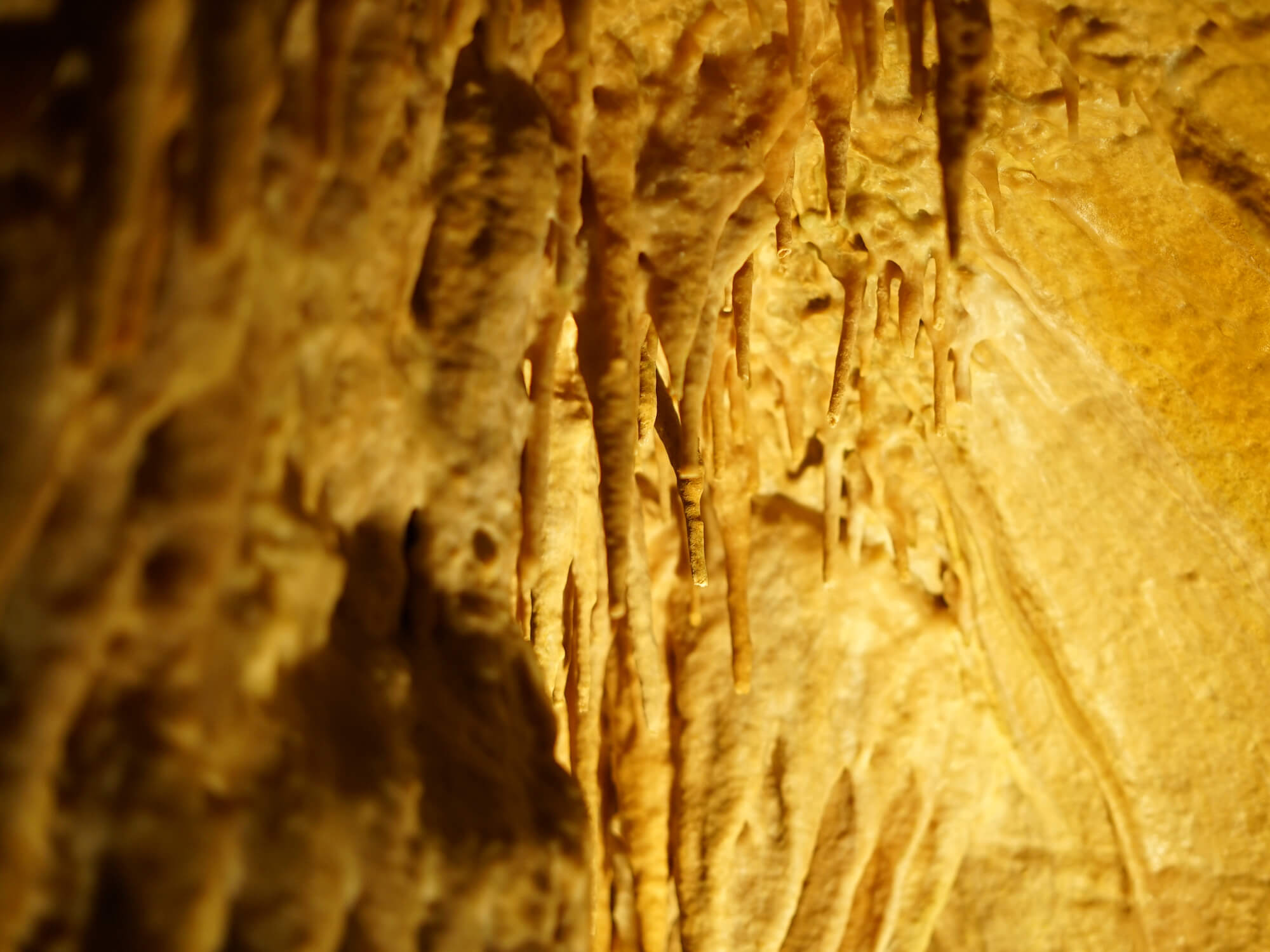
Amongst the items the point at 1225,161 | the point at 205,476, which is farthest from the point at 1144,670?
the point at 205,476

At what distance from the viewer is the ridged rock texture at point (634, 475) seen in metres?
1.12

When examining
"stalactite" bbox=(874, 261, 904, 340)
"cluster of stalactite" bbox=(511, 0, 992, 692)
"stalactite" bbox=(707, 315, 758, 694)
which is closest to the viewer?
"cluster of stalactite" bbox=(511, 0, 992, 692)

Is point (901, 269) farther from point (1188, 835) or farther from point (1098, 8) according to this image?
point (1188, 835)

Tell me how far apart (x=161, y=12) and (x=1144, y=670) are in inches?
132

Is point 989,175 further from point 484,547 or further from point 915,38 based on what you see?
point 484,547

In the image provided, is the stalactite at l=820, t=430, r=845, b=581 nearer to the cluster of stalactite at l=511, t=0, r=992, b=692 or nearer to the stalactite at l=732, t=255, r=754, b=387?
the cluster of stalactite at l=511, t=0, r=992, b=692

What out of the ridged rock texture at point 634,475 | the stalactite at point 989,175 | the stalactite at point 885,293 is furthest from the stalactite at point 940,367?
the stalactite at point 989,175

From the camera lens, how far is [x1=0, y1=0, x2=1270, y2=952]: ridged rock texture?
1.12 metres

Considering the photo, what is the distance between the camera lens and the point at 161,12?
113 cm

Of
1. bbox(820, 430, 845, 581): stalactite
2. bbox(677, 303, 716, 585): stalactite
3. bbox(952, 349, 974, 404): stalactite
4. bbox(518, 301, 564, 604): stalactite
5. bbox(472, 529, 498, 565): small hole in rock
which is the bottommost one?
bbox(472, 529, 498, 565): small hole in rock

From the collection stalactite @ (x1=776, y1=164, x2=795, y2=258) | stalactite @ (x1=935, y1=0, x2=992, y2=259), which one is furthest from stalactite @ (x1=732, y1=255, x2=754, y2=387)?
stalactite @ (x1=935, y1=0, x2=992, y2=259)

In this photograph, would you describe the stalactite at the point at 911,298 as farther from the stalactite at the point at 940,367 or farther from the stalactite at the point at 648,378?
the stalactite at the point at 648,378

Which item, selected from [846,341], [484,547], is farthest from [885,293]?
[484,547]

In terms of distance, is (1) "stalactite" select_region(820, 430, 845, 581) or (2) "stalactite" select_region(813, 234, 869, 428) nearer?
(2) "stalactite" select_region(813, 234, 869, 428)
